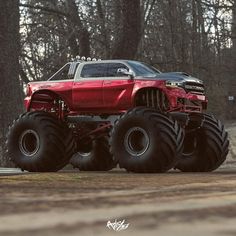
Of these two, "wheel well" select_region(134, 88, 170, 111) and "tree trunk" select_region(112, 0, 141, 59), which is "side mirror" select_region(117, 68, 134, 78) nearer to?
"wheel well" select_region(134, 88, 170, 111)

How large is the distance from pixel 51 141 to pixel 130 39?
6.42 metres

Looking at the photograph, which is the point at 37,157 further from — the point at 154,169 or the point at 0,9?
the point at 0,9

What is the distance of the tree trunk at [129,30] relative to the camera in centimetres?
1444

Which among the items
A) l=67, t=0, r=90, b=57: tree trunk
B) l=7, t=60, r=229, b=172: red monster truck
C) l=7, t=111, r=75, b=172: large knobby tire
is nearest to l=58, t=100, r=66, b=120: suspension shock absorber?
l=7, t=60, r=229, b=172: red monster truck

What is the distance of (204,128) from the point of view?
916cm

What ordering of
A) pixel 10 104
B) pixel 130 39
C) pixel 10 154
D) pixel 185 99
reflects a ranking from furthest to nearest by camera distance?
pixel 130 39 < pixel 10 104 < pixel 10 154 < pixel 185 99

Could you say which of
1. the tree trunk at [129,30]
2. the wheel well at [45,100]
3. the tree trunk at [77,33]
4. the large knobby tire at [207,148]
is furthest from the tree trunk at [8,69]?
the large knobby tire at [207,148]

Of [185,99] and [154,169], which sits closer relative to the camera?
[154,169]

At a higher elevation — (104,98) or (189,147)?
(104,98)

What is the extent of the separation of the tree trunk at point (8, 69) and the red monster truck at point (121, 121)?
2997 millimetres

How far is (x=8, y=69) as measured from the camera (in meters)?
12.9

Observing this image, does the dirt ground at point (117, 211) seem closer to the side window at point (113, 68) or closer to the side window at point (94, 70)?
the side window at point (113, 68)

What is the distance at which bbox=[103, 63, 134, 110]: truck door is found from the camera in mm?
8797

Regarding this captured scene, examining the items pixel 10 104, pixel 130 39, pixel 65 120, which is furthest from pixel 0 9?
pixel 65 120
